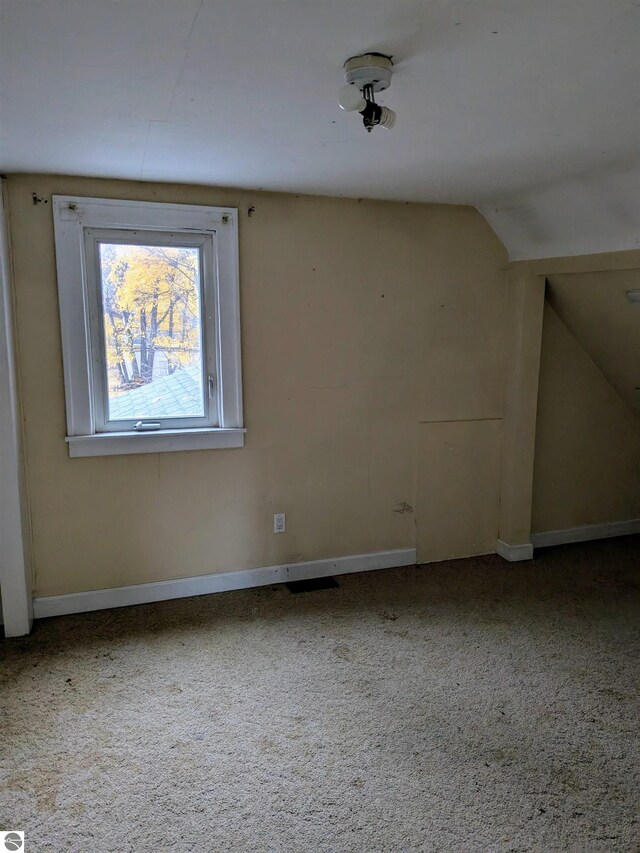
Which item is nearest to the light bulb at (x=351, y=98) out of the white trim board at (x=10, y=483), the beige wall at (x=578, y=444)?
the white trim board at (x=10, y=483)

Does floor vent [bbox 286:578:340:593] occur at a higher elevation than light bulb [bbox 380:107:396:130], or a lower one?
lower

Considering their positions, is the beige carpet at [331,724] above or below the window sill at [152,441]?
below

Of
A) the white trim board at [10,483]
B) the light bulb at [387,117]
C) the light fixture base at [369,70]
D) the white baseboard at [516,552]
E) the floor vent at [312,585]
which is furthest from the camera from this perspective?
the white baseboard at [516,552]

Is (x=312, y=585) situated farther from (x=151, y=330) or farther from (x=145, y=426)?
(x=151, y=330)

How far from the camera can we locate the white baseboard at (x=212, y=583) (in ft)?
9.69

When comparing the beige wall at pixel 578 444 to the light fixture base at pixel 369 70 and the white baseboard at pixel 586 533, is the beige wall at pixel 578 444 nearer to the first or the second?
the white baseboard at pixel 586 533

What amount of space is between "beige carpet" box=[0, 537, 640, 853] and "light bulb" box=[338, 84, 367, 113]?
2.06 meters

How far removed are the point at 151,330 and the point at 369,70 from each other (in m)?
1.83

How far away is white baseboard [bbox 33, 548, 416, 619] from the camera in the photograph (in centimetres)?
295

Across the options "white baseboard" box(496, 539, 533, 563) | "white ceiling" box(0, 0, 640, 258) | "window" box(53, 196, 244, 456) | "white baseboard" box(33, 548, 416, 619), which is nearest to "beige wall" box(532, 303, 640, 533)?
"white baseboard" box(496, 539, 533, 563)

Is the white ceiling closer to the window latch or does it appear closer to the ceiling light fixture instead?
the ceiling light fixture

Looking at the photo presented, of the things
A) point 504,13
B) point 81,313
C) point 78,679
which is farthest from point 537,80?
point 78,679

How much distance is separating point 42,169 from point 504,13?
209 centimetres

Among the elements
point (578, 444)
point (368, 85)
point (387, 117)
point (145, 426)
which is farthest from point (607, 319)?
point (145, 426)
